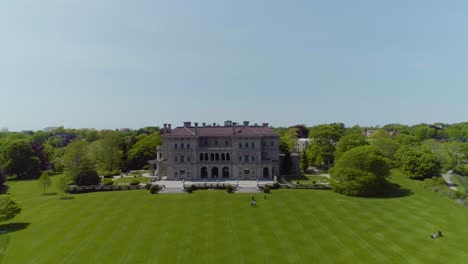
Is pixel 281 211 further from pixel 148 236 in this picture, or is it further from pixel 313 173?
pixel 313 173

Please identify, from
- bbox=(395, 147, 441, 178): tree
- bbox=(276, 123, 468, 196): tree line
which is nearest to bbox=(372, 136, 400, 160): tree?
bbox=(276, 123, 468, 196): tree line

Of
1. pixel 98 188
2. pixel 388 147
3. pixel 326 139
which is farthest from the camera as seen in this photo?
pixel 388 147

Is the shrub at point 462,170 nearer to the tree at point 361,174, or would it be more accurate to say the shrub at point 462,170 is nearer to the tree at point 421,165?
the tree at point 421,165

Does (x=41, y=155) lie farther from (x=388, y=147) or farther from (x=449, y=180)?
(x=449, y=180)

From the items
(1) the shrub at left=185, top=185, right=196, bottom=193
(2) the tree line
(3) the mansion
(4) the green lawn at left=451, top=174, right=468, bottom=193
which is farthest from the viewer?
(3) the mansion

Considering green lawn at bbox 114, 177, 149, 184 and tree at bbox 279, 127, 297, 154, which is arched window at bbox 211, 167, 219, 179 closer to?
green lawn at bbox 114, 177, 149, 184

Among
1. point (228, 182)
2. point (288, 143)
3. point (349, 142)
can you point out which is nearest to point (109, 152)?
point (228, 182)
